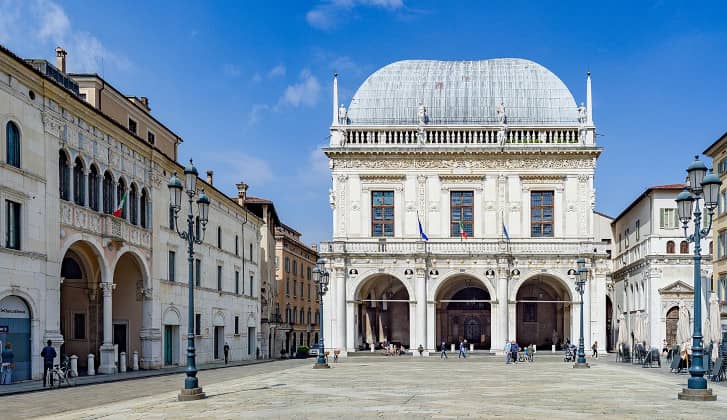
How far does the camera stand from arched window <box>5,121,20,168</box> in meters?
29.8

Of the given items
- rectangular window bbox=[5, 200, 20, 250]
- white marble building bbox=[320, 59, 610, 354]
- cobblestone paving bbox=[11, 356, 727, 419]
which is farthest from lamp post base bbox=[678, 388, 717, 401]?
white marble building bbox=[320, 59, 610, 354]

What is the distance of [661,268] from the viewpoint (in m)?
58.8

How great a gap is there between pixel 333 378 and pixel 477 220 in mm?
30175

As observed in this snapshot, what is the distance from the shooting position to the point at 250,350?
215ft

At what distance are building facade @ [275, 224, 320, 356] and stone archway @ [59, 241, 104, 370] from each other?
38.1 metres

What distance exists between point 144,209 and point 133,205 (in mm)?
1521

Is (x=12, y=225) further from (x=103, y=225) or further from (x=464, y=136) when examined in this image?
(x=464, y=136)

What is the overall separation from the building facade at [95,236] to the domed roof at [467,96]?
14.3 metres

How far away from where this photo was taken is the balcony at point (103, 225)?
3444 centimetres

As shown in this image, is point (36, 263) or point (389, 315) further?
point (389, 315)

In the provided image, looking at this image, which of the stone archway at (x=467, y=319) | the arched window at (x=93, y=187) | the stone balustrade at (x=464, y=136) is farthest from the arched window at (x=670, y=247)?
the arched window at (x=93, y=187)

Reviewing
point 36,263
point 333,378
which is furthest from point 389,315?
point 36,263

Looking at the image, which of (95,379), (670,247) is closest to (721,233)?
(670,247)

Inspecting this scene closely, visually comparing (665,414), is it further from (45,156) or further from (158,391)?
(45,156)
